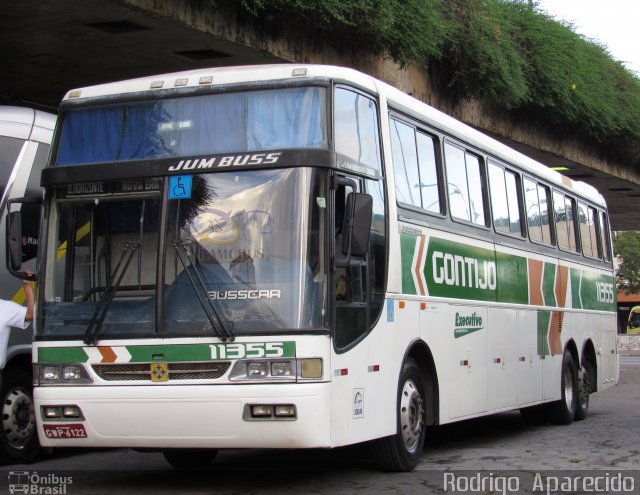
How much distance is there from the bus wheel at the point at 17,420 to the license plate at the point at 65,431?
2.29 metres

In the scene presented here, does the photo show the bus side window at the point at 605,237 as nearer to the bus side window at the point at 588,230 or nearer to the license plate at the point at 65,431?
the bus side window at the point at 588,230

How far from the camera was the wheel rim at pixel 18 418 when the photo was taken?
34.4 feet

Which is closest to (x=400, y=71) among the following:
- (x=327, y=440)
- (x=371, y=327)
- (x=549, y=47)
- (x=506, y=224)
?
(x=549, y=47)

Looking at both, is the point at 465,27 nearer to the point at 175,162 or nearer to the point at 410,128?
the point at 410,128

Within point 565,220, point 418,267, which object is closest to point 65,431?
point 418,267

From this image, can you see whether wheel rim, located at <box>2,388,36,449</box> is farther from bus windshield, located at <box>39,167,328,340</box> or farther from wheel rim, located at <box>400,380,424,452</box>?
wheel rim, located at <box>400,380,424,452</box>

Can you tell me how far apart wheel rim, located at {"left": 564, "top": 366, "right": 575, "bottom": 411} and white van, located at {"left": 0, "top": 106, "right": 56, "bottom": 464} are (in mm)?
7435

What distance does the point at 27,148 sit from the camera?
36.3 ft

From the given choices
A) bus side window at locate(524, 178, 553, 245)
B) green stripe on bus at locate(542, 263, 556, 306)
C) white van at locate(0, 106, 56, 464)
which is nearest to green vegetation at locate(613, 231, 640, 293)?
bus side window at locate(524, 178, 553, 245)

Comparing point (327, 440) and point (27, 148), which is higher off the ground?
point (27, 148)

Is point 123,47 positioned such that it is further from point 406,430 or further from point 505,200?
point 406,430

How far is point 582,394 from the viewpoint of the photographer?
15586 mm

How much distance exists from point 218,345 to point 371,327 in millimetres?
1383

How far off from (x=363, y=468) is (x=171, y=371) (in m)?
2.49
